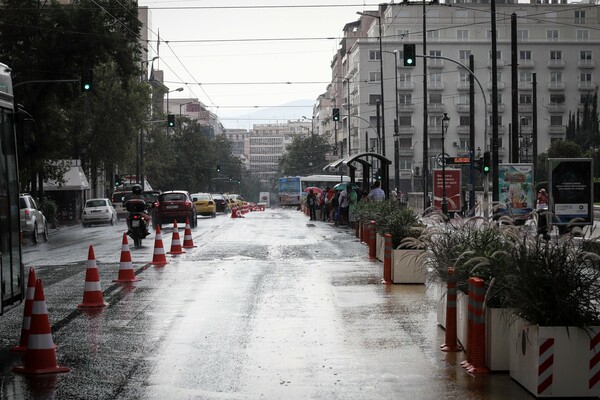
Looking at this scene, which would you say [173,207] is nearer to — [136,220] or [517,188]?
[136,220]

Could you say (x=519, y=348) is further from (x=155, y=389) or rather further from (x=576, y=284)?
(x=155, y=389)

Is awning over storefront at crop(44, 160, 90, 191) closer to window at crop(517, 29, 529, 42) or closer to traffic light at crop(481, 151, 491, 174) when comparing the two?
traffic light at crop(481, 151, 491, 174)

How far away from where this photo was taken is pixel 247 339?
39.2 ft

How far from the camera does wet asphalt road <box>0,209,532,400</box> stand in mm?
9141

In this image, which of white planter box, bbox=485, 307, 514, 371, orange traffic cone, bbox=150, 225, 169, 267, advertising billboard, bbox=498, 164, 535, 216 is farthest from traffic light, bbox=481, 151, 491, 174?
white planter box, bbox=485, 307, 514, 371

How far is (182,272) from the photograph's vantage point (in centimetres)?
2102

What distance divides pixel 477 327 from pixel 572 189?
2261cm

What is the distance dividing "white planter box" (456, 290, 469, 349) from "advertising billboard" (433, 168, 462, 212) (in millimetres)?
35939

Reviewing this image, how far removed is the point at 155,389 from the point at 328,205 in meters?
45.8

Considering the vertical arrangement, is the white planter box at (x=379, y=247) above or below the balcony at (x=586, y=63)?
below

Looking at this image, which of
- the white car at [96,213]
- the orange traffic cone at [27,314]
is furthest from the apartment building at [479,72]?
the orange traffic cone at [27,314]

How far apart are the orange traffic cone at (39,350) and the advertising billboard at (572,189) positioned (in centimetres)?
2320

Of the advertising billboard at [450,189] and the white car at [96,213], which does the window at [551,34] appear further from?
the white car at [96,213]

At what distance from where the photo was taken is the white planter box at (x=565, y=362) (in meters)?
8.59
